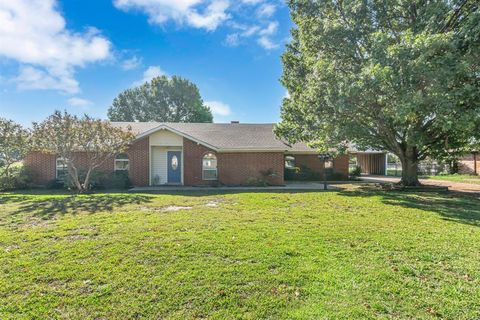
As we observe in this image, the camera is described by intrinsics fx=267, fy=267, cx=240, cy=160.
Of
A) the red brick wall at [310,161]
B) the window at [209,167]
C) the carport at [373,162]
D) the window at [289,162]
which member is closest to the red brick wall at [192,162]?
the window at [209,167]

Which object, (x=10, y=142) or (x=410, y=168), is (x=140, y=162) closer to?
(x=10, y=142)

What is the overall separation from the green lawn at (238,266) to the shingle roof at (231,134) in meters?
9.71

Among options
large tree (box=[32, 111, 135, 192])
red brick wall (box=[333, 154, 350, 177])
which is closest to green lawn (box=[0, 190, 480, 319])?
large tree (box=[32, 111, 135, 192])

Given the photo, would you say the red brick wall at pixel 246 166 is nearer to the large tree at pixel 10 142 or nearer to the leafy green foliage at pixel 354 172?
the leafy green foliage at pixel 354 172

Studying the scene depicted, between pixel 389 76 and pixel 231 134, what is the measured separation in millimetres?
11932

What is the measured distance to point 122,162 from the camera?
17250mm

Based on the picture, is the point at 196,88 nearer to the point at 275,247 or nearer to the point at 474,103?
the point at 474,103

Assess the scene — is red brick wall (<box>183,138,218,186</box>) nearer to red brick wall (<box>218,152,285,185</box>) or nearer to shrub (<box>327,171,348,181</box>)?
red brick wall (<box>218,152,285,185</box>)

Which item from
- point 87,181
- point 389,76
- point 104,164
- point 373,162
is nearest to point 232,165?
point 104,164

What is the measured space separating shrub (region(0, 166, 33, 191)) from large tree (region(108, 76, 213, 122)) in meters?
31.3

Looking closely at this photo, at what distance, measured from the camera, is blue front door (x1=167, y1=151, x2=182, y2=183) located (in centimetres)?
1795

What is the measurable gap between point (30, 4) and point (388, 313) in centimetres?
1254

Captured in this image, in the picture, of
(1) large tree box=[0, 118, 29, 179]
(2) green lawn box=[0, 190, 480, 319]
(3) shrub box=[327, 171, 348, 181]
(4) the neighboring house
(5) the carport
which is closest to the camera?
(2) green lawn box=[0, 190, 480, 319]

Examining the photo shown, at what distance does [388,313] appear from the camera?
Answer: 10.5 ft
